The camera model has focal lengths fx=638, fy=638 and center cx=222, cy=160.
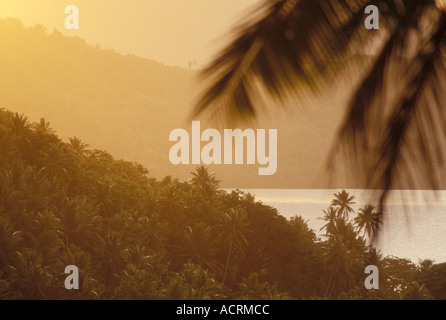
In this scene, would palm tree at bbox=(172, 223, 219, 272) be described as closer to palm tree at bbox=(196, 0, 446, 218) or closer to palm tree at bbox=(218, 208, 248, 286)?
palm tree at bbox=(218, 208, 248, 286)

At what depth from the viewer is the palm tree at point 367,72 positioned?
2.35m

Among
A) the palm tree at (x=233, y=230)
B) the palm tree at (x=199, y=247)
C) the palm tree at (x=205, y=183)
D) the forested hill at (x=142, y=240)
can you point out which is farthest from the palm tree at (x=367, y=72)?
the palm tree at (x=205, y=183)

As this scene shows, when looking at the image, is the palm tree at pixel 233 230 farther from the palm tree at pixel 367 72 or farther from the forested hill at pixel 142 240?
the palm tree at pixel 367 72

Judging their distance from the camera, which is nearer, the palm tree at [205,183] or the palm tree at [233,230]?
the palm tree at [233,230]

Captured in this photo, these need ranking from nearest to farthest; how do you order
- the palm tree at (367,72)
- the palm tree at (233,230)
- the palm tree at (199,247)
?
1. the palm tree at (367,72)
2. the palm tree at (199,247)
3. the palm tree at (233,230)

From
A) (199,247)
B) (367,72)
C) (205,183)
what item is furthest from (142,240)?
(367,72)

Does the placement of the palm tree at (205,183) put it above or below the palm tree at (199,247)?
above

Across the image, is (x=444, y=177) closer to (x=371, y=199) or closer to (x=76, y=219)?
(x=371, y=199)

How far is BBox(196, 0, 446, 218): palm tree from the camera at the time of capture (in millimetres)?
2352

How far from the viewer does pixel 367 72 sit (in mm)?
2471

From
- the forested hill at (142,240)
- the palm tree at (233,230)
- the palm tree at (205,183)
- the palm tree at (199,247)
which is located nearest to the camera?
the forested hill at (142,240)

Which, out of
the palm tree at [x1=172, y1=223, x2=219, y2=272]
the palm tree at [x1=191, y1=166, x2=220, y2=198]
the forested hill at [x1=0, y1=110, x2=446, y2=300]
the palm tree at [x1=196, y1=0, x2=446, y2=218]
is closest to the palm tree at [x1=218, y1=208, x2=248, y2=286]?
the forested hill at [x1=0, y1=110, x2=446, y2=300]

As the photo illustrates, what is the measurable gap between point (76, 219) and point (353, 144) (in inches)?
1901
